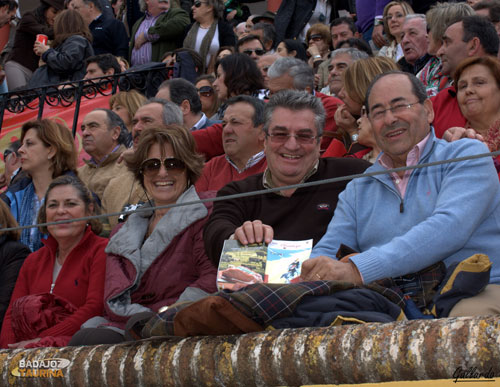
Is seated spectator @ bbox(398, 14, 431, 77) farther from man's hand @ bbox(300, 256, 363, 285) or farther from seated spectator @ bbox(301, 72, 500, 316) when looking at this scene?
man's hand @ bbox(300, 256, 363, 285)

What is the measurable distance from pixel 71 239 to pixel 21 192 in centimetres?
140

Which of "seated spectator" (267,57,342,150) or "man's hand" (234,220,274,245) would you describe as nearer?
"man's hand" (234,220,274,245)

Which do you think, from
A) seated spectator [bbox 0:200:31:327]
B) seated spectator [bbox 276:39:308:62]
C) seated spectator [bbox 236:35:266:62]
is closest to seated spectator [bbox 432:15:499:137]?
seated spectator [bbox 0:200:31:327]

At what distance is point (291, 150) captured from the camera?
4051mm

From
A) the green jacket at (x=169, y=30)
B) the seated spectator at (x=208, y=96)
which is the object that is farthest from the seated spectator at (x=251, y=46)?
the green jacket at (x=169, y=30)

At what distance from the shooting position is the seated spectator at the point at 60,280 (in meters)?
4.02

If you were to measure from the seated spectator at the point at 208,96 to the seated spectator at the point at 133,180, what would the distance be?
148 centimetres

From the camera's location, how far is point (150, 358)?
292 centimetres

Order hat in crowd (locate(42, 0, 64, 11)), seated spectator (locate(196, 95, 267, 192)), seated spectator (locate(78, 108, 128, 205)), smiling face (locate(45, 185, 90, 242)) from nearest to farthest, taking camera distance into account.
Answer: smiling face (locate(45, 185, 90, 242)) < seated spectator (locate(196, 95, 267, 192)) < seated spectator (locate(78, 108, 128, 205)) < hat in crowd (locate(42, 0, 64, 11))

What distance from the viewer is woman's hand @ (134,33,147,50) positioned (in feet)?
31.7

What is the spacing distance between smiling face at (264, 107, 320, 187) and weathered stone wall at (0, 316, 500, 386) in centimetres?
134

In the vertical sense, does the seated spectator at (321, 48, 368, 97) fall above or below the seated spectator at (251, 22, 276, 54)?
below

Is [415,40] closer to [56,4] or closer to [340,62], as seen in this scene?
[340,62]

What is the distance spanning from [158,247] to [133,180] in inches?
55.2
